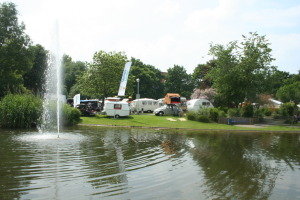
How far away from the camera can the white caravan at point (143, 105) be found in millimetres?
43237

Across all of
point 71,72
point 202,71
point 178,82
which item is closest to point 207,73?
point 202,71

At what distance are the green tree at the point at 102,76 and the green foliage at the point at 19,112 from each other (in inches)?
555

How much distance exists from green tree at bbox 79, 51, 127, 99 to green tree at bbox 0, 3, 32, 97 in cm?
890

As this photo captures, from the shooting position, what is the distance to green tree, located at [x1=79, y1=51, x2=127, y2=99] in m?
37.7

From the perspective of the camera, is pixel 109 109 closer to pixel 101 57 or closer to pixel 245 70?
pixel 101 57

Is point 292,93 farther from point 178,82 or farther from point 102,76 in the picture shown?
point 178,82

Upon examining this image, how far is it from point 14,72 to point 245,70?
30.7m

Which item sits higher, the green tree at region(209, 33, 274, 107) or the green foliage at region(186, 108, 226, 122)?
the green tree at region(209, 33, 274, 107)

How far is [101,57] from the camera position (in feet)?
125

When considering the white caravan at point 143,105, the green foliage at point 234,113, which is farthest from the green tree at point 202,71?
the green foliage at point 234,113

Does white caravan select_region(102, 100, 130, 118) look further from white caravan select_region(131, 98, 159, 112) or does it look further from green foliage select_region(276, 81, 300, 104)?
green foliage select_region(276, 81, 300, 104)

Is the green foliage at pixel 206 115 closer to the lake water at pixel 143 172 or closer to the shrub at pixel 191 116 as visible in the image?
the shrub at pixel 191 116

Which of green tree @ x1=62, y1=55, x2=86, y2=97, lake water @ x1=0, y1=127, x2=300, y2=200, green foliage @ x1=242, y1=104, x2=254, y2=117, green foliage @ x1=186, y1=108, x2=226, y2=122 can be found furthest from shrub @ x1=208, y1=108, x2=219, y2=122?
green tree @ x1=62, y1=55, x2=86, y2=97

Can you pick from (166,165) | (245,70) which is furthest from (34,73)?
(166,165)
